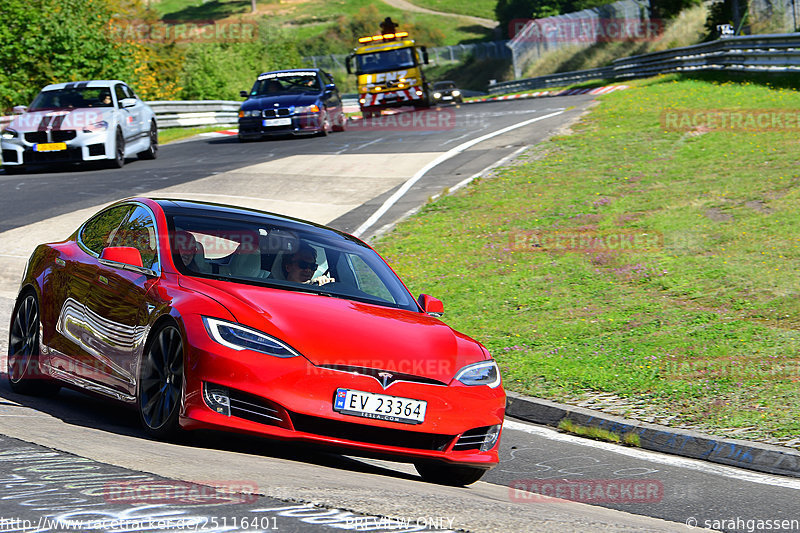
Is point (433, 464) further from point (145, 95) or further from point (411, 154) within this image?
point (145, 95)

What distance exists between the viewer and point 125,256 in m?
6.52

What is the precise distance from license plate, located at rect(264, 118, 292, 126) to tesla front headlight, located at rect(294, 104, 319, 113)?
0.34m

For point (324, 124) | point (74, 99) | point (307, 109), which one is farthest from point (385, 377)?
point (324, 124)

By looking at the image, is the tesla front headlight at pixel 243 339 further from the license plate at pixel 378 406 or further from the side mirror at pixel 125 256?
the side mirror at pixel 125 256

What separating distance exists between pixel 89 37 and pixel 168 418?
32.0 meters

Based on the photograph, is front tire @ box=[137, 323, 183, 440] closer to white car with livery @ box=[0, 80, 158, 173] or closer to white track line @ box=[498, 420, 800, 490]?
white track line @ box=[498, 420, 800, 490]

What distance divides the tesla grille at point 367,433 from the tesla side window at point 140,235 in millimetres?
1609

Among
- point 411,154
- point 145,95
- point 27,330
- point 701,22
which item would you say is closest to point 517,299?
point 27,330

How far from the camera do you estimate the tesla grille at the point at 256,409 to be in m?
5.56

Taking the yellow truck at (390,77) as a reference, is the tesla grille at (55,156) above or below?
below

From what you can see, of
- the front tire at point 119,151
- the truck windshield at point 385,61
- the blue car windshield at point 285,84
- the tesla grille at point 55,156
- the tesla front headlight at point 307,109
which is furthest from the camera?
the truck windshield at point 385,61

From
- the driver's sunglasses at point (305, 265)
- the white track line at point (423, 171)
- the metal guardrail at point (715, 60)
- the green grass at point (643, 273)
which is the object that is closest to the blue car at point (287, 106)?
the white track line at point (423, 171)

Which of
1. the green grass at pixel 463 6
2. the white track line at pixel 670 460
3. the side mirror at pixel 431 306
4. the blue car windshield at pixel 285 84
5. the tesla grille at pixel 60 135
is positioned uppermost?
the green grass at pixel 463 6

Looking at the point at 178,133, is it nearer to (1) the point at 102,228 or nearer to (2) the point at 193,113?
(2) the point at 193,113
